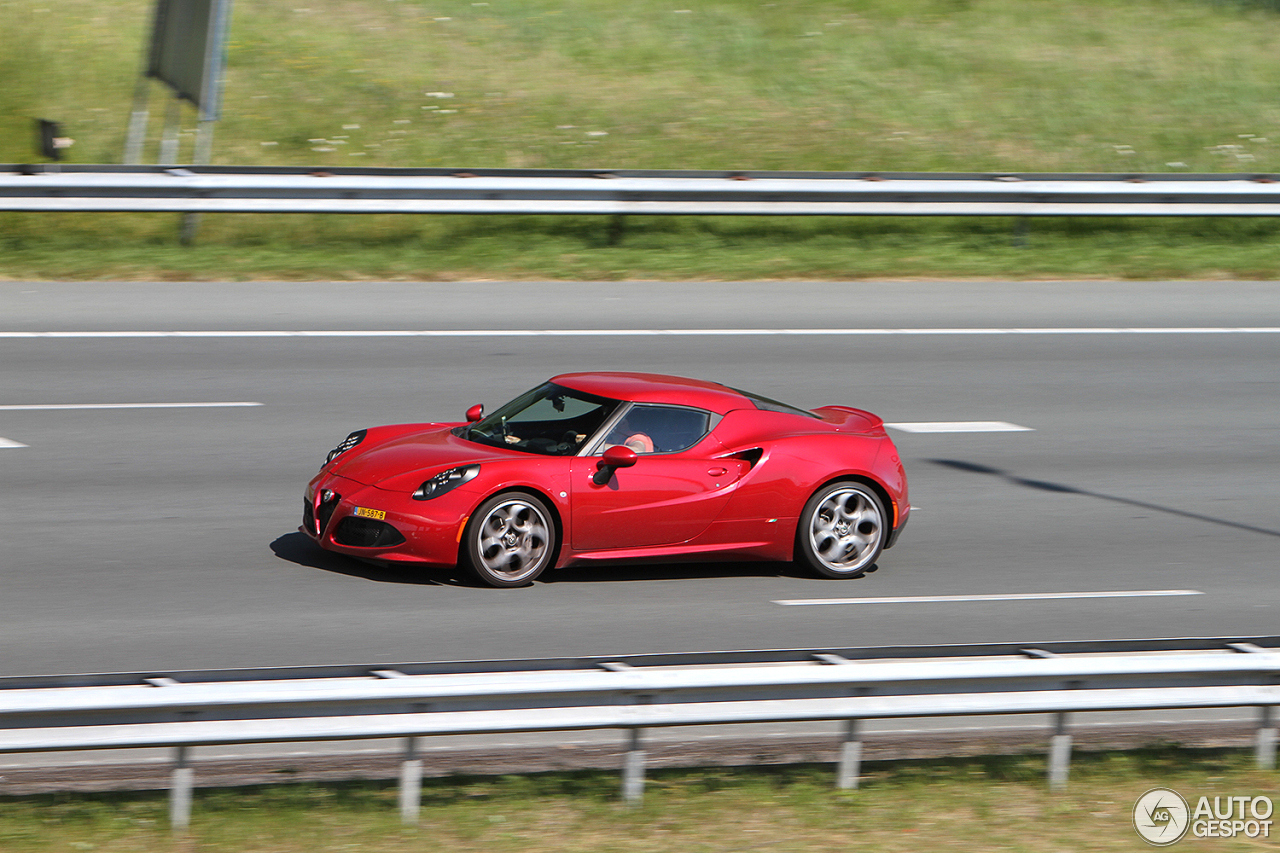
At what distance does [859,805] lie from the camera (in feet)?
21.1

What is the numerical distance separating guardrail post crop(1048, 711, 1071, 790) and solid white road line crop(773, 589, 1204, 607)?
8.53 ft

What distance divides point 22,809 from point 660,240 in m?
13.6

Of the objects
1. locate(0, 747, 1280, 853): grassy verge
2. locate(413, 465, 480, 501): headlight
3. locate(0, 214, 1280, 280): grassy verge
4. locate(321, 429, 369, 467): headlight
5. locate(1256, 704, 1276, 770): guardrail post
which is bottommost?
locate(0, 747, 1280, 853): grassy verge

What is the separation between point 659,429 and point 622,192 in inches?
337

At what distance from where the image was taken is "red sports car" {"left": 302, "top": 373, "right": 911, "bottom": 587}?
909 centimetres

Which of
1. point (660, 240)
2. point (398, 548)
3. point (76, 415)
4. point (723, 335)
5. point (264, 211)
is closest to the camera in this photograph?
point (398, 548)

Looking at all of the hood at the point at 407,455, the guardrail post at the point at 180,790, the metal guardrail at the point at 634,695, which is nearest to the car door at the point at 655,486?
the hood at the point at 407,455

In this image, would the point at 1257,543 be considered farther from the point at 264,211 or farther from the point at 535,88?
the point at 535,88

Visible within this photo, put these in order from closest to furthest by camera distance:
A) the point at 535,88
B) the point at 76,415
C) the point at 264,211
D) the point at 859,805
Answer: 1. the point at 859,805
2. the point at 76,415
3. the point at 264,211
4. the point at 535,88

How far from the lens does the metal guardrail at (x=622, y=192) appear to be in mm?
16719

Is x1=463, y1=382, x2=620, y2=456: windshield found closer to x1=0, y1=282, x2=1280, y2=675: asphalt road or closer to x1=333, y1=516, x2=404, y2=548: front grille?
x1=0, y1=282, x2=1280, y2=675: asphalt road

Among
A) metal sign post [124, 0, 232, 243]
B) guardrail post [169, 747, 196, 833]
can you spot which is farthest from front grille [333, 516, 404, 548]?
metal sign post [124, 0, 232, 243]

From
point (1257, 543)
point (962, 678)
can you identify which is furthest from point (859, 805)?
point (1257, 543)

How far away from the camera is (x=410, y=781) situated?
6.03m
